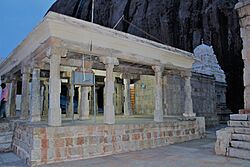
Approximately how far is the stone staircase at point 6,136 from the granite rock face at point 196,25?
14620 millimetres

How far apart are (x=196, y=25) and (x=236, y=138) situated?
2060 centimetres

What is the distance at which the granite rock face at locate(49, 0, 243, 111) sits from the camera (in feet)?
72.6

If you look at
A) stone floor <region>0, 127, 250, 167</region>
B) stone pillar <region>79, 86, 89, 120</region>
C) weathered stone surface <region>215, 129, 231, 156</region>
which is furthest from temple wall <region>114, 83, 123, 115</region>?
weathered stone surface <region>215, 129, 231, 156</region>

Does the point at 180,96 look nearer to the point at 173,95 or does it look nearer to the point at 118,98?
the point at 173,95

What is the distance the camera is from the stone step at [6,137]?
7718mm

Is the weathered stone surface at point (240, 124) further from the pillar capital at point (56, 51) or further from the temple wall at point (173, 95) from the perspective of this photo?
the temple wall at point (173, 95)

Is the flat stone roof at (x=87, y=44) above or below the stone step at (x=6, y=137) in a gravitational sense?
above

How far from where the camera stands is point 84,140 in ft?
20.6

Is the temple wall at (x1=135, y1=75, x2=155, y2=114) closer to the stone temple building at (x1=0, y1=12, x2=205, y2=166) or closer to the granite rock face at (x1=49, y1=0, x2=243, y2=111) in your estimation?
the stone temple building at (x1=0, y1=12, x2=205, y2=166)

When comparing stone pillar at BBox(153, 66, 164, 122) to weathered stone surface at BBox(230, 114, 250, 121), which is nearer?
weathered stone surface at BBox(230, 114, 250, 121)

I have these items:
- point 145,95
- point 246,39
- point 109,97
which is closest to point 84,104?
point 109,97

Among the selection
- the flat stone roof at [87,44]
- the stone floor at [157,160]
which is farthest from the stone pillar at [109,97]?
the stone floor at [157,160]

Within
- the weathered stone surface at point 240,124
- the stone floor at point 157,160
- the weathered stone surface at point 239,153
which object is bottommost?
the stone floor at point 157,160

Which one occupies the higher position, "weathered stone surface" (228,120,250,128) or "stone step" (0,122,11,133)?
"weathered stone surface" (228,120,250,128)
